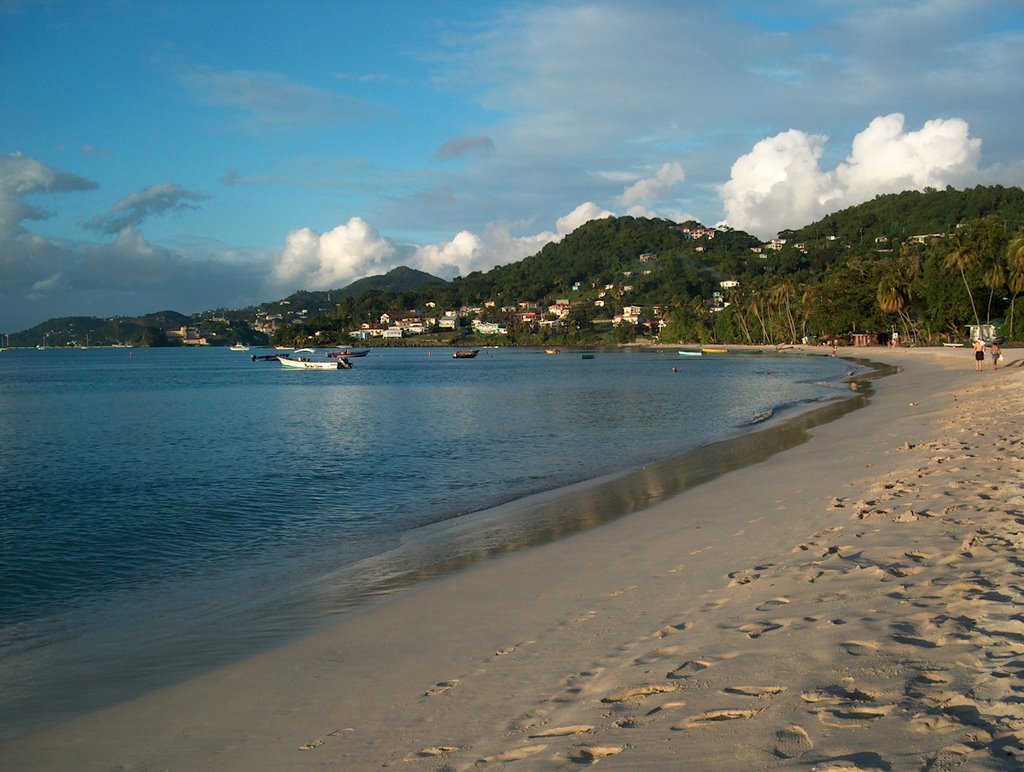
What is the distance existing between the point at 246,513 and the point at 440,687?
38.6 feet

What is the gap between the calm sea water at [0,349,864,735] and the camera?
338 inches

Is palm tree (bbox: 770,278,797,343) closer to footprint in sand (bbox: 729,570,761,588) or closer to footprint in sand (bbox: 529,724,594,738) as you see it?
footprint in sand (bbox: 729,570,761,588)

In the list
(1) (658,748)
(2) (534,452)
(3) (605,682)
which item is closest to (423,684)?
(3) (605,682)

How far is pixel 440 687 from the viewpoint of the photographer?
6.09m

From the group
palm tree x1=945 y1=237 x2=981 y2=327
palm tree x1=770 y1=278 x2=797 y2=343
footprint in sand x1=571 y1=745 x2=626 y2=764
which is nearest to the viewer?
footprint in sand x1=571 y1=745 x2=626 y2=764

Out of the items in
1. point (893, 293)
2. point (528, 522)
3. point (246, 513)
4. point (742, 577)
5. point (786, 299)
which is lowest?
point (246, 513)

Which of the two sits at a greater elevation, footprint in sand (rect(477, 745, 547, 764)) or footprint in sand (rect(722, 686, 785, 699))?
footprint in sand (rect(722, 686, 785, 699))

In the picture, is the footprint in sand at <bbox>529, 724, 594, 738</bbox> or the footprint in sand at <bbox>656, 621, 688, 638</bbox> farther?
the footprint in sand at <bbox>656, 621, 688, 638</bbox>

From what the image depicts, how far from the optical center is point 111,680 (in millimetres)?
7367

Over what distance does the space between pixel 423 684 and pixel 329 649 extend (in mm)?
1668

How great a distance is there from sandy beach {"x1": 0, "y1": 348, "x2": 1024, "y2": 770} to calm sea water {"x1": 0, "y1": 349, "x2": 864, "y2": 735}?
119cm

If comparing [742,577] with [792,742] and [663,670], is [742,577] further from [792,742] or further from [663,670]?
[792,742]

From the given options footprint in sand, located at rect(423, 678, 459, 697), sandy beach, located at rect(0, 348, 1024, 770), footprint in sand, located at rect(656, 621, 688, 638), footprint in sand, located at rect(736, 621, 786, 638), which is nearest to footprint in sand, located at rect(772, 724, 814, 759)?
sandy beach, located at rect(0, 348, 1024, 770)

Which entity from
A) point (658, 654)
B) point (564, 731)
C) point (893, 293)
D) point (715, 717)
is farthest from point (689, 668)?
point (893, 293)
